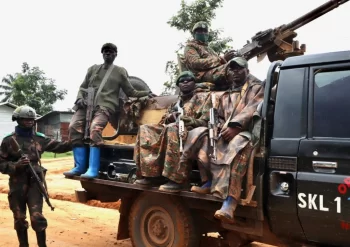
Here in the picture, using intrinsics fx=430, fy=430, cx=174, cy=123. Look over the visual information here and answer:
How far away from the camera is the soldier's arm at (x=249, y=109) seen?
397 cm

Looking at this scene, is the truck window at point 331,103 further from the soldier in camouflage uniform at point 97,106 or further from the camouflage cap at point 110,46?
the camouflage cap at point 110,46

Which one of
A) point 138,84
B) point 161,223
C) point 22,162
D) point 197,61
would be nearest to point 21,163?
point 22,162

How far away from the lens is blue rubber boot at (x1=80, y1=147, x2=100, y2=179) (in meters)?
5.46

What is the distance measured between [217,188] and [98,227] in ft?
13.5

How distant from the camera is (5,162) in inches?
211

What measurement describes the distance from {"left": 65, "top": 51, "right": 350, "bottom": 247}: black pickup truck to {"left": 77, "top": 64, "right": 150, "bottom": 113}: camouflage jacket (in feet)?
7.47

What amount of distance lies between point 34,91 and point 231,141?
1547 inches

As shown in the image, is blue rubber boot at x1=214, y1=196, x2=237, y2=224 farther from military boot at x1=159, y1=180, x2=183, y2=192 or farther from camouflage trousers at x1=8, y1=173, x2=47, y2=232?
camouflage trousers at x1=8, y1=173, x2=47, y2=232

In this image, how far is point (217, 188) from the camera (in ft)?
12.5

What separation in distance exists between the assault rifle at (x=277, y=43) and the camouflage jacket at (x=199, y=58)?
0.32 m

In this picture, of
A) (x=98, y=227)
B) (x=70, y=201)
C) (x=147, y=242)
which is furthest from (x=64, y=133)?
(x=147, y=242)

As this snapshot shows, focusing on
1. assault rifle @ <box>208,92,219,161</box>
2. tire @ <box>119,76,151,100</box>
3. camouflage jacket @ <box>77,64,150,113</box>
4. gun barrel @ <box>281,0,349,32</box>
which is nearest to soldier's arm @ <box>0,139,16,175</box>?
camouflage jacket @ <box>77,64,150,113</box>

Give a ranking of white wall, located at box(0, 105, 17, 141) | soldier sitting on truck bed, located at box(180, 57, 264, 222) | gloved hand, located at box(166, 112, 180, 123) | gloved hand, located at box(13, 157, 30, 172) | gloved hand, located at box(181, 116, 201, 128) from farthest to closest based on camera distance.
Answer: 1. white wall, located at box(0, 105, 17, 141)
2. gloved hand, located at box(13, 157, 30, 172)
3. gloved hand, located at box(166, 112, 180, 123)
4. gloved hand, located at box(181, 116, 201, 128)
5. soldier sitting on truck bed, located at box(180, 57, 264, 222)

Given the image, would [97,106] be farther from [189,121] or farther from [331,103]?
[331,103]
